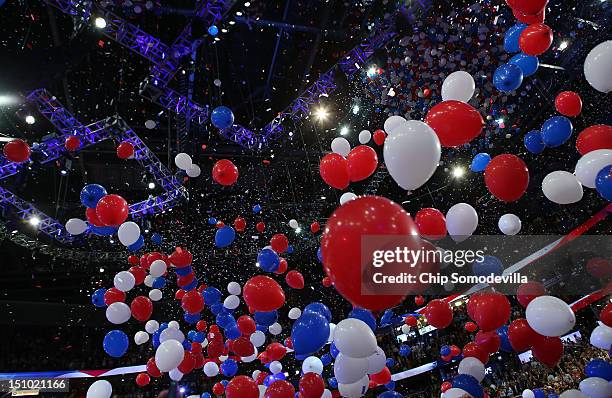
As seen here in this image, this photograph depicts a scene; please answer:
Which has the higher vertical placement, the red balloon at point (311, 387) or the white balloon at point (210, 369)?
the white balloon at point (210, 369)

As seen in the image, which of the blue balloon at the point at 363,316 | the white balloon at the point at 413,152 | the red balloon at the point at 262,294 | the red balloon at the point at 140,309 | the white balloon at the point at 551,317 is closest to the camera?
the white balloon at the point at 413,152

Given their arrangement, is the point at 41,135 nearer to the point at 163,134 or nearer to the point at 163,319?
the point at 163,134

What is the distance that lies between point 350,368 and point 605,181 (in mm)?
2125

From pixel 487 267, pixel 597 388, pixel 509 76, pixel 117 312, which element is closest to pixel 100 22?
pixel 117 312

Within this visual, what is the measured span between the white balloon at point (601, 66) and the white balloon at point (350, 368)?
2479 millimetres

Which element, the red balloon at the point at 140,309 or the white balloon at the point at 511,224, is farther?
the red balloon at the point at 140,309

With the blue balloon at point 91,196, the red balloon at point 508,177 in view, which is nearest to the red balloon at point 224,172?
the blue balloon at point 91,196

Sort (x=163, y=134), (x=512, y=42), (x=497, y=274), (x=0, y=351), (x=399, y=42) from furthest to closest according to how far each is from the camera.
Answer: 1. (x=0, y=351)
2. (x=163, y=134)
3. (x=399, y=42)
4. (x=497, y=274)
5. (x=512, y=42)

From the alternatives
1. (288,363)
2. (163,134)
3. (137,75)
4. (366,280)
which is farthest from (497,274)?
(288,363)

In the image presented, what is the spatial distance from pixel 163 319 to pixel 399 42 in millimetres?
9496

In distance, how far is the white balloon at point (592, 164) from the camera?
266 centimetres

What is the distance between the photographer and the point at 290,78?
5.91 meters

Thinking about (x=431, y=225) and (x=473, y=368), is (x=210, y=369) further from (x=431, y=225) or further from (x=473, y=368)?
(x=431, y=225)

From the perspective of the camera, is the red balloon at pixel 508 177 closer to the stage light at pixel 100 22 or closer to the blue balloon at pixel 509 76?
the blue balloon at pixel 509 76
